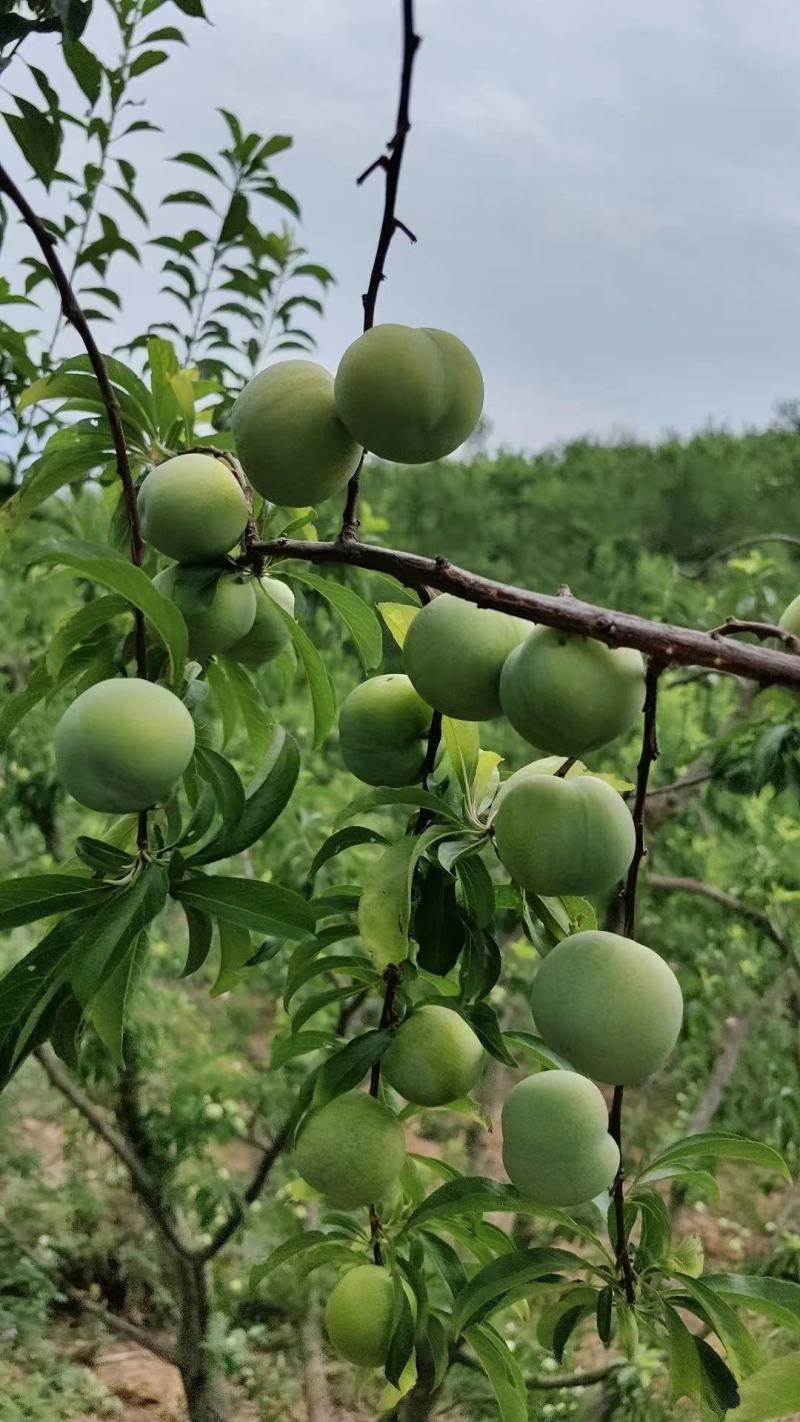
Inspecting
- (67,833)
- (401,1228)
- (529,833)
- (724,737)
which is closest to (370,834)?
(529,833)

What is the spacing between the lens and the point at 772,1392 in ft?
1.63

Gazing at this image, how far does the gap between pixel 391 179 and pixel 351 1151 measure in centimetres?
52

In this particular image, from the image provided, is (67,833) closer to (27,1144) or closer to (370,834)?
(27,1144)

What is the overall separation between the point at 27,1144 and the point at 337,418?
2485 millimetres

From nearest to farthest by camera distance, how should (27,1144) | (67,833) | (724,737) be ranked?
(724,737) → (67,833) → (27,1144)

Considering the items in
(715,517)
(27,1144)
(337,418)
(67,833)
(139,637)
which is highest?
(715,517)

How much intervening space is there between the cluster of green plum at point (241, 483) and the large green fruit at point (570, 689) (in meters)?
0.14

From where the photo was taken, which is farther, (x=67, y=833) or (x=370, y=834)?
(x=67, y=833)

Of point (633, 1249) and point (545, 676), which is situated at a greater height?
point (545, 676)

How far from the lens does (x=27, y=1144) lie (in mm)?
2561

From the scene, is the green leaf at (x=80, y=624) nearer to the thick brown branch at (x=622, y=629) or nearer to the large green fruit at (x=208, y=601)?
the large green fruit at (x=208, y=601)

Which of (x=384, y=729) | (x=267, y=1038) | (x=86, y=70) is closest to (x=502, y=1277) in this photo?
(x=384, y=729)

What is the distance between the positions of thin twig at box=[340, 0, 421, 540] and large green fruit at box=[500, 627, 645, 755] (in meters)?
0.15

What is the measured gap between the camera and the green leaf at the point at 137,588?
0.50 metres
